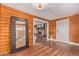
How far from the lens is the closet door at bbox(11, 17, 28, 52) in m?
3.75

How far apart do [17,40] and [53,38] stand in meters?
3.14

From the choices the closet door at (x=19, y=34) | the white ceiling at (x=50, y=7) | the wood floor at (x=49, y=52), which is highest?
the white ceiling at (x=50, y=7)

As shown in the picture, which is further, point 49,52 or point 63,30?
point 63,30

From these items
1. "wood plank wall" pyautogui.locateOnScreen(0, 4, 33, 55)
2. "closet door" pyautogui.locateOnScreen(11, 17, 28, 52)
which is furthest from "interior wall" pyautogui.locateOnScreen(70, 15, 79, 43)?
"wood plank wall" pyautogui.locateOnScreen(0, 4, 33, 55)

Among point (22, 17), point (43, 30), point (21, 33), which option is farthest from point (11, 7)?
point (43, 30)

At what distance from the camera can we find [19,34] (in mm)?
3967

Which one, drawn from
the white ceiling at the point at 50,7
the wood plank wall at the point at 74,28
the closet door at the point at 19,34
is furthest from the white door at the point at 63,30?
the closet door at the point at 19,34

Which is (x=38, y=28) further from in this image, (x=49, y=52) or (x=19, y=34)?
(x=49, y=52)

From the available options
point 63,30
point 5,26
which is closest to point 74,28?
point 63,30

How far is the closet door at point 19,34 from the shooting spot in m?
3.75

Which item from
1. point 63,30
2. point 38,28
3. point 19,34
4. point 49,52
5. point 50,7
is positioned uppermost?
point 50,7

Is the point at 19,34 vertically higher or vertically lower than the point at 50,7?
lower

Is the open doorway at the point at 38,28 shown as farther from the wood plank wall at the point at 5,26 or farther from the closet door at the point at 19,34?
the wood plank wall at the point at 5,26

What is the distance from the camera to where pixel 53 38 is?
21.9 feet
